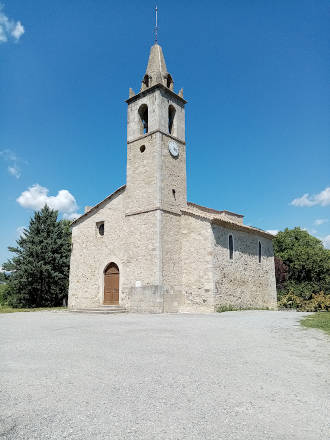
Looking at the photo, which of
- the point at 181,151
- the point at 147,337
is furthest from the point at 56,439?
the point at 181,151

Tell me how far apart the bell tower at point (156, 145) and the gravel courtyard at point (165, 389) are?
11.8 m

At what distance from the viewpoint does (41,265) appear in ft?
84.0

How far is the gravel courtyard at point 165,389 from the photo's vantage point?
126 inches

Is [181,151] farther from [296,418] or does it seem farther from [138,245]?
[296,418]

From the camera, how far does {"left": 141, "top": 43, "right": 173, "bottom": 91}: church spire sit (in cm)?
2047

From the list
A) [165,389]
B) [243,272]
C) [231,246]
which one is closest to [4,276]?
[231,246]

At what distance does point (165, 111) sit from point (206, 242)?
339 inches

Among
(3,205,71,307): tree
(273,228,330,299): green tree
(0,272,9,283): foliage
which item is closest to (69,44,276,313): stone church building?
(273,228,330,299): green tree

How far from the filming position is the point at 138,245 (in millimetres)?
18391

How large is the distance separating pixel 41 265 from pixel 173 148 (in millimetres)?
14421

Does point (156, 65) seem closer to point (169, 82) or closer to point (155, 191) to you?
point (169, 82)

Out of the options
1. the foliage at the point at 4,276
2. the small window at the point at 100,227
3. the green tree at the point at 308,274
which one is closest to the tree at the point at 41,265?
the foliage at the point at 4,276

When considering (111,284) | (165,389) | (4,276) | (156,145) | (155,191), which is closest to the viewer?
(165,389)

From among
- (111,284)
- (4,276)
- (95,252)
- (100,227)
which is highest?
(100,227)
